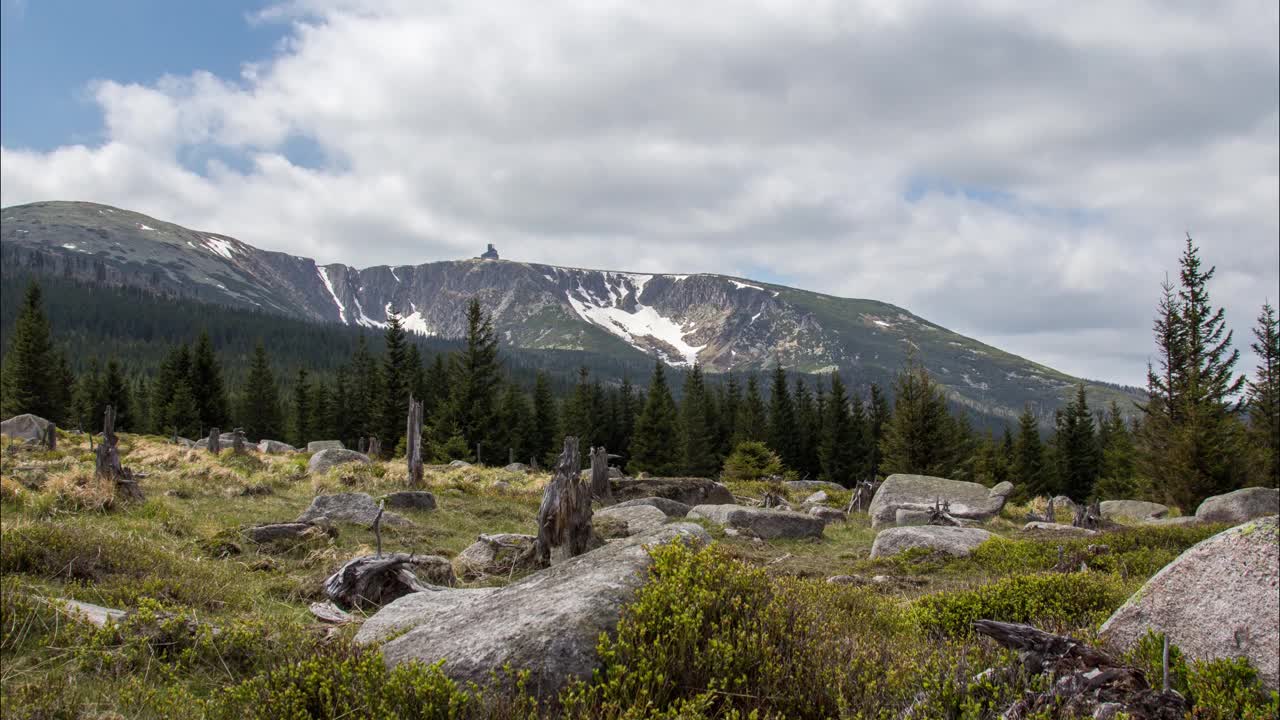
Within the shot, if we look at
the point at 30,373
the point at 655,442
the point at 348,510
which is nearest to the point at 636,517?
the point at 348,510

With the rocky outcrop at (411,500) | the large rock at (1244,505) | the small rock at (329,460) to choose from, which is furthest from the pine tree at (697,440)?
the rocky outcrop at (411,500)

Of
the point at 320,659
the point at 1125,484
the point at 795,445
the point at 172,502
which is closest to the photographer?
the point at 320,659

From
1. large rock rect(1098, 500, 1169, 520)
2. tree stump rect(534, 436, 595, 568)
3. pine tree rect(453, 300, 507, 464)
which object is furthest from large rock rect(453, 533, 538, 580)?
pine tree rect(453, 300, 507, 464)

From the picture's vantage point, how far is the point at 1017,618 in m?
7.57

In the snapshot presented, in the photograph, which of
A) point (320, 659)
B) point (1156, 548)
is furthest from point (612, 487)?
point (320, 659)

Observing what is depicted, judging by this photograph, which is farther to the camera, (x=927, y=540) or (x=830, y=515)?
(x=830, y=515)

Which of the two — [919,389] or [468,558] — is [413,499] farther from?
[919,389]

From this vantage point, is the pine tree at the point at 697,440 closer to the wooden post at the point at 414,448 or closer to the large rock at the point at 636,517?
the wooden post at the point at 414,448

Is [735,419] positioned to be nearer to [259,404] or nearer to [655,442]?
[655,442]

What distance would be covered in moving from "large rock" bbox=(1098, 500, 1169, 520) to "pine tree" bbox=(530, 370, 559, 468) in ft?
162

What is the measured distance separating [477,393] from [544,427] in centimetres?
2150

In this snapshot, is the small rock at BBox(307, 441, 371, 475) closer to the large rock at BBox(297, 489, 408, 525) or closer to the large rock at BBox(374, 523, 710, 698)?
the large rock at BBox(297, 489, 408, 525)

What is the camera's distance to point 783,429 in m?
72.3

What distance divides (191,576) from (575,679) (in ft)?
22.7
